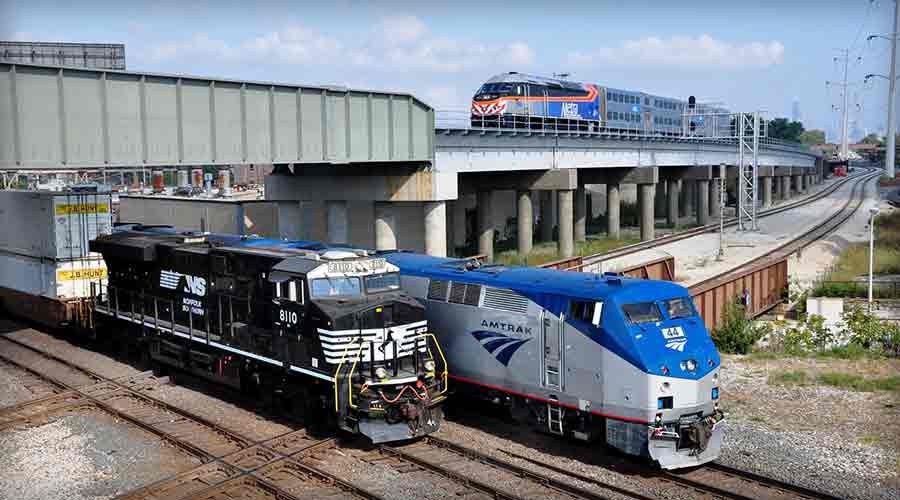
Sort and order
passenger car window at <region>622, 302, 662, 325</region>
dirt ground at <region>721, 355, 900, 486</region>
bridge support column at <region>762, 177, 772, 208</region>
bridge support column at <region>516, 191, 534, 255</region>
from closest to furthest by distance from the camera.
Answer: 1. passenger car window at <region>622, 302, 662, 325</region>
2. dirt ground at <region>721, 355, 900, 486</region>
3. bridge support column at <region>516, 191, 534, 255</region>
4. bridge support column at <region>762, 177, 772, 208</region>

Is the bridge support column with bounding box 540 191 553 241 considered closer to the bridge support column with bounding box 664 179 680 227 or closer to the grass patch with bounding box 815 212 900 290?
the bridge support column with bounding box 664 179 680 227

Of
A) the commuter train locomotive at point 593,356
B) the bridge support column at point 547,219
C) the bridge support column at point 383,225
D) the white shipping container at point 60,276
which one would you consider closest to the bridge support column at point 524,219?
the bridge support column at point 547,219

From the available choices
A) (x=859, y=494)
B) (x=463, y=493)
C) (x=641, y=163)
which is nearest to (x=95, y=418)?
(x=463, y=493)

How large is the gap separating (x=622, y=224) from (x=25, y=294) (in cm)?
5096

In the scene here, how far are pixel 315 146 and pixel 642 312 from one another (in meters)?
14.5

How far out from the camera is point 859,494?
12.5m

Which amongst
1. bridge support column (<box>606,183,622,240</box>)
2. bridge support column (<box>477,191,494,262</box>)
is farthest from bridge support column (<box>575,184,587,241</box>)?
bridge support column (<box>477,191,494,262</box>)

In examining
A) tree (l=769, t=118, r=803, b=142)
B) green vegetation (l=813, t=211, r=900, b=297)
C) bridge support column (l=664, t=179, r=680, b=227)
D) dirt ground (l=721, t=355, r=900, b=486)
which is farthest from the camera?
tree (l=769, t=118, r=803, b=142)

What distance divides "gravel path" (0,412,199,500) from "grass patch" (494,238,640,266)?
84.8 ft

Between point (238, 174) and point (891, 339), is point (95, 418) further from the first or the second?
point (238, 174)

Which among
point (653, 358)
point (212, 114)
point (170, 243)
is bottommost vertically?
point (653, 358)

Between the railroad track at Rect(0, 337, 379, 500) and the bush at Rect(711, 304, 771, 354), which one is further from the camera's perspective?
the bush at Rect(711, 304, 771, 354)

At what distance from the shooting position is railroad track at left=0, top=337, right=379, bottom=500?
12812mm

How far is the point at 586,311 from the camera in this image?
45.6ft
